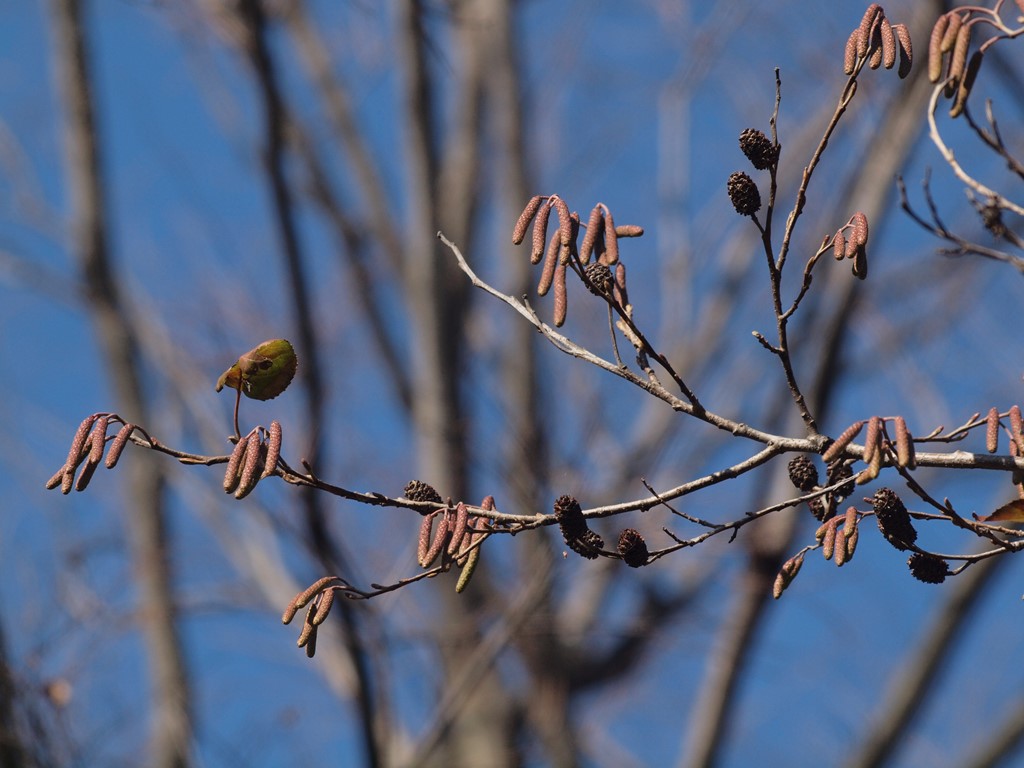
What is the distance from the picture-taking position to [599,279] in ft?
5.55

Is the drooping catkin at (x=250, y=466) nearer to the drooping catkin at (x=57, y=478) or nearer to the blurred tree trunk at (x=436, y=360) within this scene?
the drooping catkin at (x=57, y=478)

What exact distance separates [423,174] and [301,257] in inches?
54.0

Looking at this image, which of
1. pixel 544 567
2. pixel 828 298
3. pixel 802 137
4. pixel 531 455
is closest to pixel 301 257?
pixel 531 455

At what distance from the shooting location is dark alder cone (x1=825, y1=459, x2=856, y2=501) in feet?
5.32

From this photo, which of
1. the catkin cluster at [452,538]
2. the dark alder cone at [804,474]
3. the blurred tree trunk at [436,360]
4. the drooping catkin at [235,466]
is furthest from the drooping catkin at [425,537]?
the blurred tree trunk at [436,360]

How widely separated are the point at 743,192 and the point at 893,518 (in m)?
0.47

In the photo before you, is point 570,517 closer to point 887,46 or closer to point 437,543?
point 437,543

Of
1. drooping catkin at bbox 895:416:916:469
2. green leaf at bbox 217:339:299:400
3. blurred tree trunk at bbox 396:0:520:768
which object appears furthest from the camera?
blurred tree trunk at bbox 396:0:520:768

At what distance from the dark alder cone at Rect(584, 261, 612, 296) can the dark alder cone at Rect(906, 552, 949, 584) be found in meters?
0.56

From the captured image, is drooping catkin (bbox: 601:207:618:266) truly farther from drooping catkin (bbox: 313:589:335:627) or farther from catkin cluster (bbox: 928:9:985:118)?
drooping catkin (bbox: 313:589:335:627)

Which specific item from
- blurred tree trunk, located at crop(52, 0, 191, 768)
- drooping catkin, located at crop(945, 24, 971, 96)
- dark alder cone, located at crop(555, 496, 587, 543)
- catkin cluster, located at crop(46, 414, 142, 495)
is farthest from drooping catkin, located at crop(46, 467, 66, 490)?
blurred tree trunk, located at crop(52, 0, 191, 768)

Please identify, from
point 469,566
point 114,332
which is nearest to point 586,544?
point 469,566

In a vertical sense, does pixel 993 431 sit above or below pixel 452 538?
above

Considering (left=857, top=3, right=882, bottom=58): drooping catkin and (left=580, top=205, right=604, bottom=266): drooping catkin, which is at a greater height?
(left=857, top=3, right=882, bottom=58): drooping catkin
